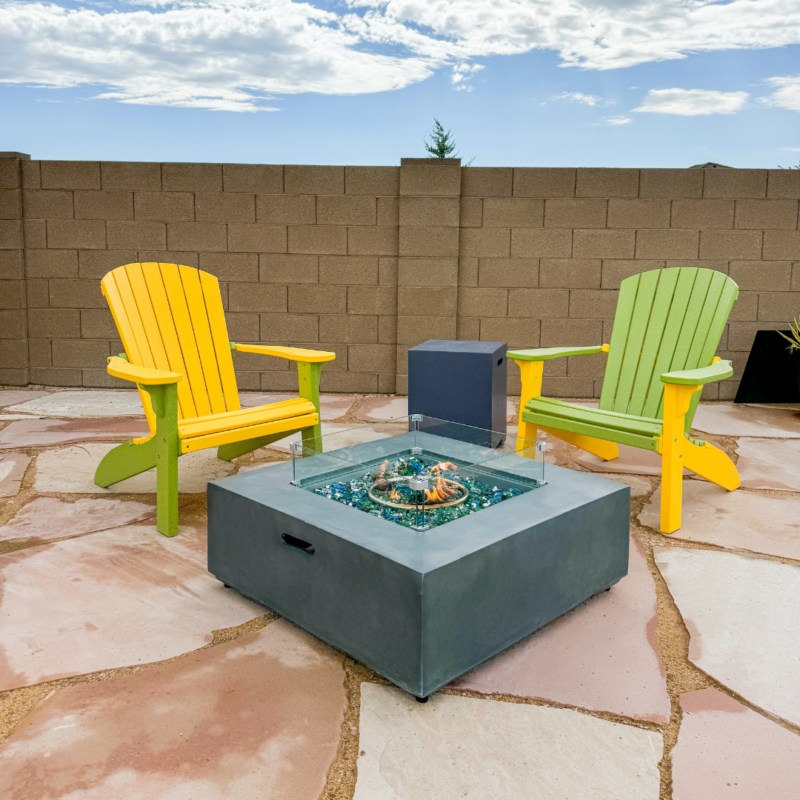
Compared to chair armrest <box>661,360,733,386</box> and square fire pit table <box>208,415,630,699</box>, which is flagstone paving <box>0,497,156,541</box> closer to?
square fire pit table <box>208,415,630,699</box>

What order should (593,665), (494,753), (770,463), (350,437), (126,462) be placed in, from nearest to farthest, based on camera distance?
(494,753)
(593,665)
(350,437)
(126,462)
(770,463)

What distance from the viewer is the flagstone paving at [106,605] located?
1611 millimetres

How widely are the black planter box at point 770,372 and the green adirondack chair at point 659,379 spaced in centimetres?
193

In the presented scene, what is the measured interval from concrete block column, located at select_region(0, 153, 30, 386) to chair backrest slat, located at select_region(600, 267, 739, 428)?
3.98 metres

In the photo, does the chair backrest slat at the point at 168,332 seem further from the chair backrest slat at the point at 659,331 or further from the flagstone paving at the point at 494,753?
the chair backrest slat at the point at 659,331

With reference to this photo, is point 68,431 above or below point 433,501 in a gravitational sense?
below

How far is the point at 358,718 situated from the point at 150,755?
386mm

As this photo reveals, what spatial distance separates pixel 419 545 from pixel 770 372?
3.96 metres

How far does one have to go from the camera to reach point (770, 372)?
4617mm

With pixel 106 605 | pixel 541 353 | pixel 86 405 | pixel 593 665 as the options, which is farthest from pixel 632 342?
pixel 86 405

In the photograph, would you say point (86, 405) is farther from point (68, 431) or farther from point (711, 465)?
point (711, 465)

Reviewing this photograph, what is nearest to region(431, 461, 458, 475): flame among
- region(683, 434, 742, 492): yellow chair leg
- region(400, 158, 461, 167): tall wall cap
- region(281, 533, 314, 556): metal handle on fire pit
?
region(281, 533, 314, 556): metal handle on fire pit

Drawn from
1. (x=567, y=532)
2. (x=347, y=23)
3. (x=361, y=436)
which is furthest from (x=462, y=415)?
(x=347, y=23)

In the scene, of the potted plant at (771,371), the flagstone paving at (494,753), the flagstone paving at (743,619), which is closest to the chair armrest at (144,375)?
the flagstone paving at (494,753)
